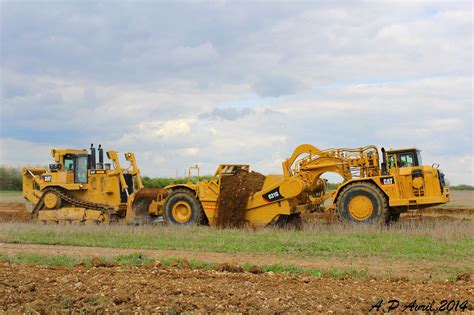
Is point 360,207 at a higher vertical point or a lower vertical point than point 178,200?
lower

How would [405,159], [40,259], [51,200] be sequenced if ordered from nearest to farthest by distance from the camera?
1. [40,259]
2. [405,159]
3. [51,200]

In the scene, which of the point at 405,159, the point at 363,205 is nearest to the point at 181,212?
the point at 363,205

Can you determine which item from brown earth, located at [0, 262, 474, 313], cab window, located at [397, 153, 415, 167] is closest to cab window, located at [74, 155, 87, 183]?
cab window, located at [397, 153, 415, 167]

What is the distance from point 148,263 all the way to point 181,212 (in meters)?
8.76

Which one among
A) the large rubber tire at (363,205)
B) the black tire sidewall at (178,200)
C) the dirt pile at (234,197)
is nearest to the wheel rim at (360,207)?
the large rubber tire at (363,205)

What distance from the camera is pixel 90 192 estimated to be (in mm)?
22828

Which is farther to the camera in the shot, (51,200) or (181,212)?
(51,200)

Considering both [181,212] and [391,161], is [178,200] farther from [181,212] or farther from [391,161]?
[391,161]

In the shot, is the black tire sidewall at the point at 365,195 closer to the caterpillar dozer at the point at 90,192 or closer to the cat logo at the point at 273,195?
the cat logo at the point at 273,195

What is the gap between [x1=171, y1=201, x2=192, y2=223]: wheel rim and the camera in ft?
67.4

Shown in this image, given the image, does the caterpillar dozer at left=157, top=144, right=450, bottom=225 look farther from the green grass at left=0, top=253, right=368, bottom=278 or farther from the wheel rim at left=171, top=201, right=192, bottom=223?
the green grass at left=0, top=253, right=368, bottom=278

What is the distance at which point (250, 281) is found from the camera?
9.96 m

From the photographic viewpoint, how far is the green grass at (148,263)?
11.0m

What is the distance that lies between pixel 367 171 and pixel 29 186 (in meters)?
13.0
